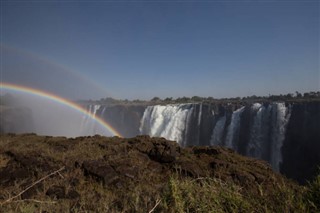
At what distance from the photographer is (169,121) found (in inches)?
1292

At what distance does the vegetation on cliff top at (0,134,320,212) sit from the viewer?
3328 millimetres

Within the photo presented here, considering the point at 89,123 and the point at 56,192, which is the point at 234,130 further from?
the point at 89,123

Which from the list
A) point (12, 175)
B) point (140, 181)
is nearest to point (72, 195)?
point (140, 181)

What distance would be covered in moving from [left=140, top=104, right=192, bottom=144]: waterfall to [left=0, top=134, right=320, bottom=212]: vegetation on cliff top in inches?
869

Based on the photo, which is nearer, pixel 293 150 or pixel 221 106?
pixel 293 150

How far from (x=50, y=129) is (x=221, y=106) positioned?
27521 millimetres

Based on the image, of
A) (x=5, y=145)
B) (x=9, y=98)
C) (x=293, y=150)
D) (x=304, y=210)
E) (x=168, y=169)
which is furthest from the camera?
(x=9, y=98)

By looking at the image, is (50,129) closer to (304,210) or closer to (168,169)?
(168,169)

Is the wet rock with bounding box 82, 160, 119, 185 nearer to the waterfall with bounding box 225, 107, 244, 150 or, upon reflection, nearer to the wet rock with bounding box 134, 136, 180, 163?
the wet rock with bounding box 134, 136, 180, 163

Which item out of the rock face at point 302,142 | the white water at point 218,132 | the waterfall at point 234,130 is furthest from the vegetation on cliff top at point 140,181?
the white water at point 218,132

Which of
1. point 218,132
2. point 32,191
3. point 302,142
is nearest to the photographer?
point 32,191

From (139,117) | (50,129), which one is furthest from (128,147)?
(50,129)

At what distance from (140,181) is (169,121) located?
26779 mm

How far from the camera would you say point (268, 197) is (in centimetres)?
339
